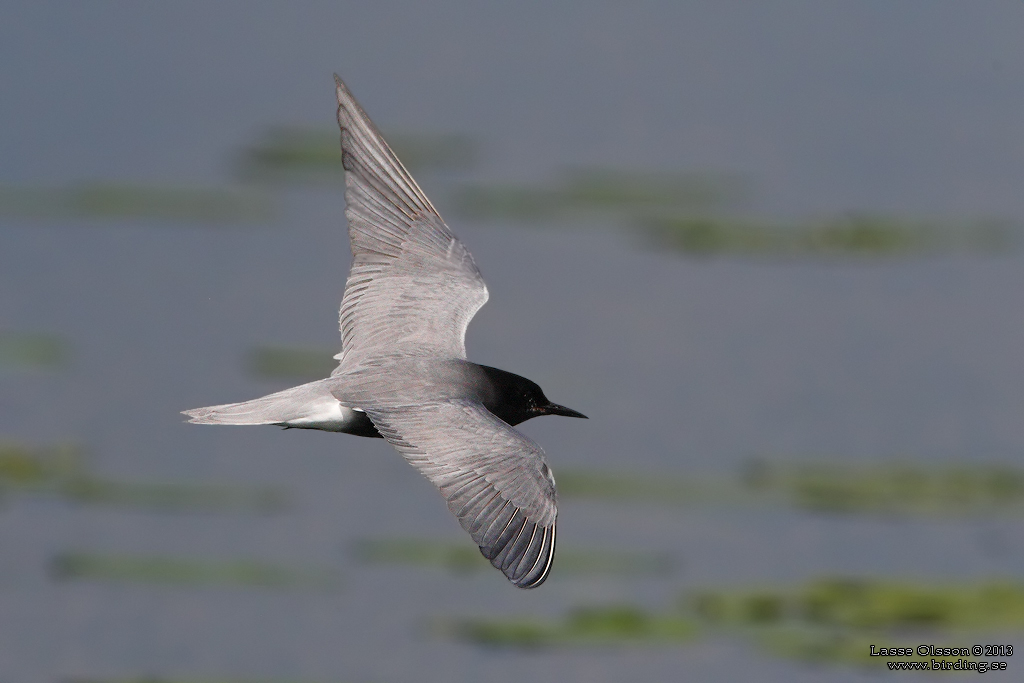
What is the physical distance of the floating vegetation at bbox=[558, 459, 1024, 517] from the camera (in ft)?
33.3

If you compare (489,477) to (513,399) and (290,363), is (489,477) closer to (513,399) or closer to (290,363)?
(513,399)

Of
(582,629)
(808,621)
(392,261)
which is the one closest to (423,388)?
(392,261)

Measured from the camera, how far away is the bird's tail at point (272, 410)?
6633mm

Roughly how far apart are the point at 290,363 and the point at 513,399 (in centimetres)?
397

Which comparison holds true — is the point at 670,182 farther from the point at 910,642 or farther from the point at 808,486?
the point at 910,642

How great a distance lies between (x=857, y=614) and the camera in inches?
360

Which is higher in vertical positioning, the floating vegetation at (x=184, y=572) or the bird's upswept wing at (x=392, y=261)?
the bird's upswept wing at (x=392, y=261)

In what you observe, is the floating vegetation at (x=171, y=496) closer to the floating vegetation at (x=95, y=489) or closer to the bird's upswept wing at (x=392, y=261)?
the floating vegetation at (x=95, y=489)

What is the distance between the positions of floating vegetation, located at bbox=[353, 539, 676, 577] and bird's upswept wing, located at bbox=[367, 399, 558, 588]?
2996mm

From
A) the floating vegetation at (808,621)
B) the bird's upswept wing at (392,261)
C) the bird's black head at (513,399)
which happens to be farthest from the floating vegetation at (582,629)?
the bird's upswept wing at (392,261)

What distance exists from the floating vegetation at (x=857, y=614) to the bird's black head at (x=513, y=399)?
224 centimetres

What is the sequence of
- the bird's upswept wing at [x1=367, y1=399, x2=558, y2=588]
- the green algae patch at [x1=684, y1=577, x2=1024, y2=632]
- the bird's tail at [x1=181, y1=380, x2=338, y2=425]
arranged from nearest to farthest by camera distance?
the bird's upswept wing at [x1=367, y1=399, x2=558, y2=588] → the bird's tail at [x1=181, y1=380, x2=338, y2=425] → the green algae patch at [x1=684, y1=577, x2=1024, y2=632]

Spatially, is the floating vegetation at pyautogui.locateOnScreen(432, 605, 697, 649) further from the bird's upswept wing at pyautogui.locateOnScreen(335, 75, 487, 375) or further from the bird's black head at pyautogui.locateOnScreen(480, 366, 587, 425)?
the bird's upswept wing at pyautogui.locateOnScreen(335, 75, 487, 375)

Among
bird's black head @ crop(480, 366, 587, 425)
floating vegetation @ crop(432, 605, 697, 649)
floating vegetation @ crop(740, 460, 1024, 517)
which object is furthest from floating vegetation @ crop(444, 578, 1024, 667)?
bird's black head @ crop(480, 366, 587, 425)
